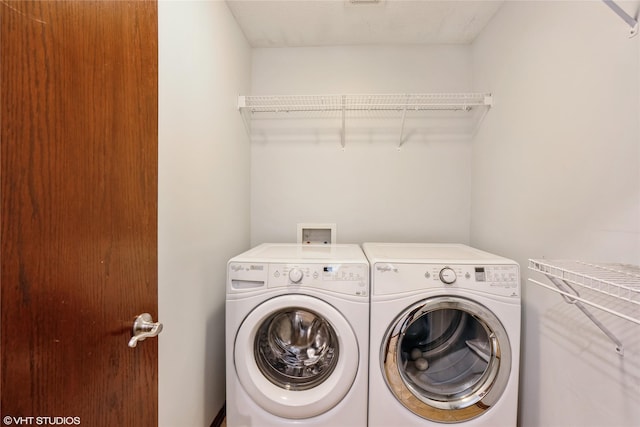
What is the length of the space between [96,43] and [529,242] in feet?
5.80

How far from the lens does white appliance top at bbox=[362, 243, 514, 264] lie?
122 centimetres

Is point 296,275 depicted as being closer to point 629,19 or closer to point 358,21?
point 629,19

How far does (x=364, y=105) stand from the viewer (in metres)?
1.87

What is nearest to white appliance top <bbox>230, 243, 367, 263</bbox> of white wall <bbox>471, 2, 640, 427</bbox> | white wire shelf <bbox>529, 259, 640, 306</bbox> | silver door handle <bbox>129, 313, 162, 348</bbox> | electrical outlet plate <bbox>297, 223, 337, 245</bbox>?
electrical outlet plate <bbox>297, 223, 337, 245</bbox>

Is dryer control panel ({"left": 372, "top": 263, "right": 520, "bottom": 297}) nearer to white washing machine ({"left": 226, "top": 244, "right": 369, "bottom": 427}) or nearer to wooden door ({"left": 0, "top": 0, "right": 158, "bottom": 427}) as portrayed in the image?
white washing machine ({"left": 226, "top": 244, "right": 369, "bottom": 427})

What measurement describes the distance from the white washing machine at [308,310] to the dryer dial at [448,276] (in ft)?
1.10

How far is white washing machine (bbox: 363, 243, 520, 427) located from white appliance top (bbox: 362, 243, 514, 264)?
0.04 ft

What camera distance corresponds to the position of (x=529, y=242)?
1.30 m

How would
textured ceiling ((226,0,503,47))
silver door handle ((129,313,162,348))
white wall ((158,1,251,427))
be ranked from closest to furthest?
silver door handle ((129,313,162,348)) → white wall ((158,1,251,427)) → textured ceiling ((226,0,503,47))

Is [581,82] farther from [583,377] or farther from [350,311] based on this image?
[350,311]

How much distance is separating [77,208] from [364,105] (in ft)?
5.73

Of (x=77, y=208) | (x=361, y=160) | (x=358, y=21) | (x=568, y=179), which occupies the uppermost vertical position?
(x=358, y=21)

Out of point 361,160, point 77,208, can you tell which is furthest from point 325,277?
point 361,160

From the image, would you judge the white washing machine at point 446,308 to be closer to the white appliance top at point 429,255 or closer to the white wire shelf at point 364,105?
the white appliance top at point 429,255
